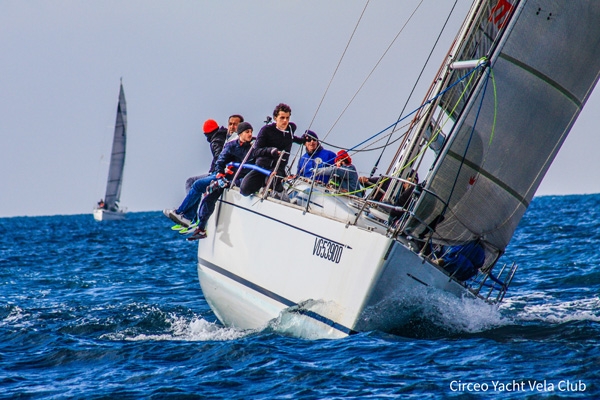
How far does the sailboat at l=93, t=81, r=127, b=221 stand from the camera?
52.3 metres

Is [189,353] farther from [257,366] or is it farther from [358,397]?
[358,397]

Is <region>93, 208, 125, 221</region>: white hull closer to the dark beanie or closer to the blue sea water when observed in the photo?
the blue sea water

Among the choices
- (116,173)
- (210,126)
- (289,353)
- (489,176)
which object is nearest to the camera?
(289,353)

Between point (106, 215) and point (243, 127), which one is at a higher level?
point (243, 127)

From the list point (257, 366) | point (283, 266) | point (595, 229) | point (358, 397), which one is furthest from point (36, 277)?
point (595, 229)

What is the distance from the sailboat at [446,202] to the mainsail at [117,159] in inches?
1760

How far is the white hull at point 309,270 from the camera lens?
722 cm

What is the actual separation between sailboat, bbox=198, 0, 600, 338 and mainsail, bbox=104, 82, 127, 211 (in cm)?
4471

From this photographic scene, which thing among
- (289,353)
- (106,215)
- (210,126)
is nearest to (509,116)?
(289,353)

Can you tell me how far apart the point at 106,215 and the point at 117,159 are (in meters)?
6.91

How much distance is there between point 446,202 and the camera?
26.5 ft

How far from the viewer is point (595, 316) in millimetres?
8883

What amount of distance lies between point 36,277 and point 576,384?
1197cm

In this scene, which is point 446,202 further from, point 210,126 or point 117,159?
point 117,159
